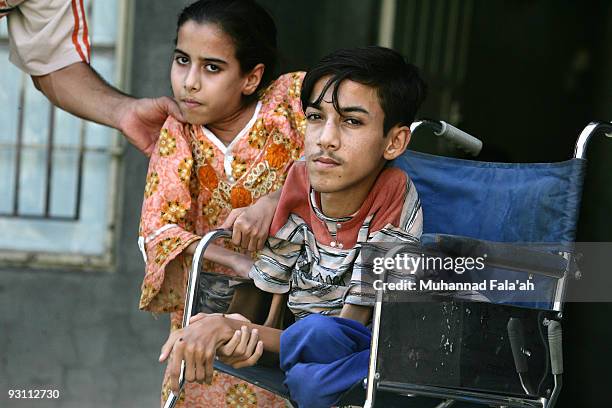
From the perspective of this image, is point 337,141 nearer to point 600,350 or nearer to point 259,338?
point 259,338

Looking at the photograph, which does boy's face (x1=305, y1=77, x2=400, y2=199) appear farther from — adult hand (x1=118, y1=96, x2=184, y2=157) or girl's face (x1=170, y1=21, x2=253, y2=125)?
adult hand (x1=118, y1=96, x2=184, y2=157)

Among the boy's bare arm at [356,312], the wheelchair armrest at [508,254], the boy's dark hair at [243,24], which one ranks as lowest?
the boy's bare arm at [356,312]

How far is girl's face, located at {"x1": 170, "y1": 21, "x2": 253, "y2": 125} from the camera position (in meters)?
3.32

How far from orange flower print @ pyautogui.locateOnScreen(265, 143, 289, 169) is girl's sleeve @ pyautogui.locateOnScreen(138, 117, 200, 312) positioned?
0.75ft

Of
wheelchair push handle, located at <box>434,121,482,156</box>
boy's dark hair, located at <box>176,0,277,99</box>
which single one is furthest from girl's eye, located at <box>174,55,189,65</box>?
wheelchair push handle, located at <box>434,121,482,156</box>

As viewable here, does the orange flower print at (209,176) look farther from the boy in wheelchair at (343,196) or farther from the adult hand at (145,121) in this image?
the boy in wheelchair at (343,196)

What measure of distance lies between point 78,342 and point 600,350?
2553 mm

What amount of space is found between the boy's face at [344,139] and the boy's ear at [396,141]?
0.23ft

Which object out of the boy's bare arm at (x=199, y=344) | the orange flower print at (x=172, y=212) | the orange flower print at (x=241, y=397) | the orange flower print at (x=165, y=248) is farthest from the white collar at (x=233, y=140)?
the boy's bare arm at (x=199, y=344)

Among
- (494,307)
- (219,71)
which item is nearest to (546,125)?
(219,71)

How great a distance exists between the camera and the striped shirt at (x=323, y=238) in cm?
293

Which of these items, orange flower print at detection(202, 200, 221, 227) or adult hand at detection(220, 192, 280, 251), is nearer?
adult hand at detection(220, 192, 280, 251)

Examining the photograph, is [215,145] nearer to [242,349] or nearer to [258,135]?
[258,135]

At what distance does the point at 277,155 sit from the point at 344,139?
0.54 metres
